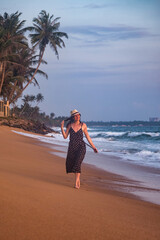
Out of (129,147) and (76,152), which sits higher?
(76,152)

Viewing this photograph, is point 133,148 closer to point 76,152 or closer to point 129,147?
point 129,147

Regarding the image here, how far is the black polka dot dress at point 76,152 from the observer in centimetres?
600

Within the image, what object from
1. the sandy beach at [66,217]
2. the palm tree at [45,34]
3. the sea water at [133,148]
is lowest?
the sea water at [133,148]

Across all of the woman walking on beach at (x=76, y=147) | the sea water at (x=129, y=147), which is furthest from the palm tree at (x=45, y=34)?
the woman walking on beach at (x=76, y=147)

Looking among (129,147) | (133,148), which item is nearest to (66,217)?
(133,148)

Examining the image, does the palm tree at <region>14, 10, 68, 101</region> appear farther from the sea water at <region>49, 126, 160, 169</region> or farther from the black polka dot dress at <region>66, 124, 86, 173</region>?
the black polka dot dress at <region>66, 124, 86, 173</region>

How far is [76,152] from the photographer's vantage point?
6.06 m

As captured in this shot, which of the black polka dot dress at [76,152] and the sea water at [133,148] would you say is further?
the sea water at [133,148]

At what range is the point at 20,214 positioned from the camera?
327 centimetres

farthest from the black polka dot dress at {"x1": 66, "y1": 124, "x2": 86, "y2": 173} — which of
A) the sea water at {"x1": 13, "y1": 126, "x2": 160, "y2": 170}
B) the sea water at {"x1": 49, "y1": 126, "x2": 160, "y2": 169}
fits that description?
the sea water at {"x1": 49, "y1": 126, "x2": 160, "y2": 169}

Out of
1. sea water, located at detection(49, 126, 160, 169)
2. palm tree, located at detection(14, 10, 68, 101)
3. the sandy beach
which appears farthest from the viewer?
palm tree, located at detection(14, 10, 68, 101)

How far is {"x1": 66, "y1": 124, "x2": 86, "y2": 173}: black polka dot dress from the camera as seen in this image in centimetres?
600

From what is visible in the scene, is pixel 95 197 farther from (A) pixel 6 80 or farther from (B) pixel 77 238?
(A) pixel 6 80

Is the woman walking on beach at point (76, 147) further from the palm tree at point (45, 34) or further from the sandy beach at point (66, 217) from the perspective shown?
the palm tree at point (45, 34)
